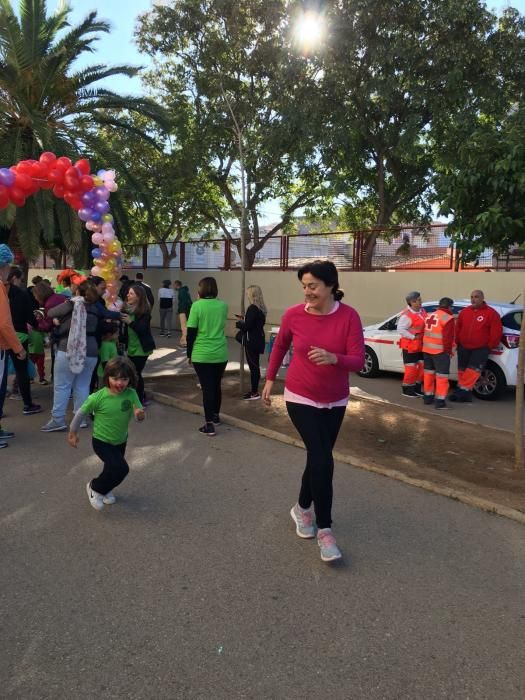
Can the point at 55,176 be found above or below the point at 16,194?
above

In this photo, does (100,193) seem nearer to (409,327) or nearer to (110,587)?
(409,327)

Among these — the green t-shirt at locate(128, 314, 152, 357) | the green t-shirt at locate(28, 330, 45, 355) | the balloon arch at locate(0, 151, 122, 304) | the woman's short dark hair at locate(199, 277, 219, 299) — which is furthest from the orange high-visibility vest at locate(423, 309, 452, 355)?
the green t-shirt at locate(28, 330, 45, 355)

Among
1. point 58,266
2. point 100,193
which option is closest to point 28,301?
point 100,193

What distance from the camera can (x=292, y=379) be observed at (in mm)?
3816

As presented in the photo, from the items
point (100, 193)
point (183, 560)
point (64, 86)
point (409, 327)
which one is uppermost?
point (64, 86)

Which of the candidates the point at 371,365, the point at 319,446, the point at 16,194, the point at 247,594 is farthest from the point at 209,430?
the point at 371,365

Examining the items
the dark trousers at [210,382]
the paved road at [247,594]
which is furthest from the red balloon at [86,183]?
the paved road at [247,594]

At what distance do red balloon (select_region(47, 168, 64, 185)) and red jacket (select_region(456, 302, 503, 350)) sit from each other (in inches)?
240

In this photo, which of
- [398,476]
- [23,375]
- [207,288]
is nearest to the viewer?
[398,476]

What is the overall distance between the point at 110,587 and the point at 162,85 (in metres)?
21.6

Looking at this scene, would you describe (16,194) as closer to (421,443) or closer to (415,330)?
(421,443)

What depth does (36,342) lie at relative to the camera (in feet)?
29.1

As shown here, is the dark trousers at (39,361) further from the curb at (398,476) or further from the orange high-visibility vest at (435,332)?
the orange high-visibility vest at (435,332)

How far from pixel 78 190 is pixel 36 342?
234 cm
